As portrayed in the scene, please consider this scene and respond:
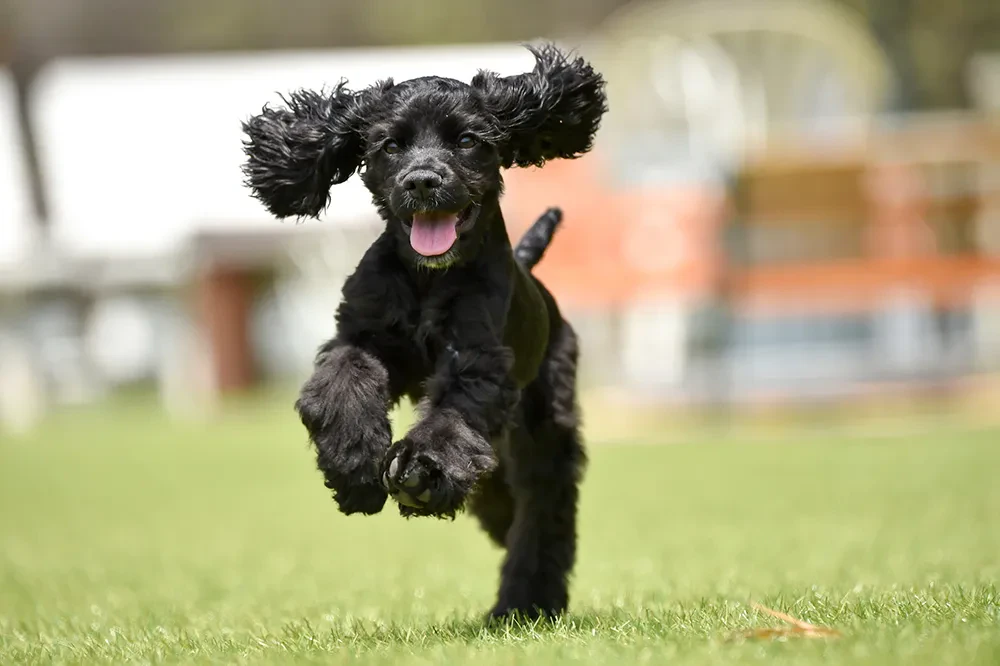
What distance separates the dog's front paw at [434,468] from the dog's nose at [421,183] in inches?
24.5

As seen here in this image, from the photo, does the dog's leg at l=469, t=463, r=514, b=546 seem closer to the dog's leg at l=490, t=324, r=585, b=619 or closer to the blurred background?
the dog's leg at l=490, t=324, r=585, b=619

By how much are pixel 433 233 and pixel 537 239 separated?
1174mm

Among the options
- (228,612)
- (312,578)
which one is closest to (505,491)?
(228,612)

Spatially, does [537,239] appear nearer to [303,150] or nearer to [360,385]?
[303,150]

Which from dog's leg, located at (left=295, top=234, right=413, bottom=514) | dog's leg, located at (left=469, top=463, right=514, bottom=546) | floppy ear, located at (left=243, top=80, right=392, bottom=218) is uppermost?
floppy ear, located at (left=243, top=80, right=392, bottom=218)

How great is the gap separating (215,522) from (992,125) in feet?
30.4

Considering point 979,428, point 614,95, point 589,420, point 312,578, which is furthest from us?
point 614,95

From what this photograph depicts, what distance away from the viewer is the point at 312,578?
246 inches

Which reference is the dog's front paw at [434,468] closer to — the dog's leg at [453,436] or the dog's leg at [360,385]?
the dog's leg at [453,436]

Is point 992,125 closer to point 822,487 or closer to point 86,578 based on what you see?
point 822,487

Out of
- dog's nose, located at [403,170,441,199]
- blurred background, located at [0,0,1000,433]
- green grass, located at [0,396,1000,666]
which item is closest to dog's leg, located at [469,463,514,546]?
green grass, located at [0,396,1000,666]

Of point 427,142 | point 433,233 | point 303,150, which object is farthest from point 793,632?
point 303,150

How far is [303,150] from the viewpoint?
4496 millimetres

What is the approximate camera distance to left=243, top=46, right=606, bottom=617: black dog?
3.70m
